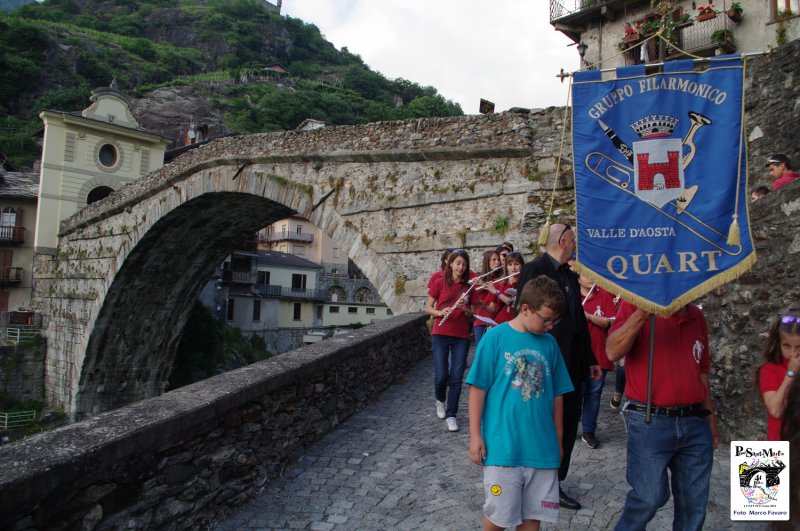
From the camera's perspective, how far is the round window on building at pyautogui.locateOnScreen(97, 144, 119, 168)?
Result: 23.0 meters

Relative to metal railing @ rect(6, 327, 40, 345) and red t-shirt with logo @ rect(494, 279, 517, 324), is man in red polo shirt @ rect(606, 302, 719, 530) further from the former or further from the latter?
metal railing @ rect(6, 327, 40, 345)

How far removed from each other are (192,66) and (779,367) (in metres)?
74.8

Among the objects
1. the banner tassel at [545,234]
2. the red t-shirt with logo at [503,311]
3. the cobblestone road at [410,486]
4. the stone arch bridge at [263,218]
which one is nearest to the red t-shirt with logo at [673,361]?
the banner tassel at [545,234]

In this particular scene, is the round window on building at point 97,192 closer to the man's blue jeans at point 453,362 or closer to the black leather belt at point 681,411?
the man's blue jeans at point 453,362

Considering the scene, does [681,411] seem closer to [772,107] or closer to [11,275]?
[772,107]

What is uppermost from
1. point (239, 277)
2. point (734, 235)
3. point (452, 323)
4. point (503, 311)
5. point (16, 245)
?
point (16, 245)

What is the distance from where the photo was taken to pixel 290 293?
37.0 meters

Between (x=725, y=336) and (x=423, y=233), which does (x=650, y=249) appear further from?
(x=423, y=233)

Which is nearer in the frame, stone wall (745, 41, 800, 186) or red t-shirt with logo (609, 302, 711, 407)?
red t-shirt with logo (609, 302, 711, 407)

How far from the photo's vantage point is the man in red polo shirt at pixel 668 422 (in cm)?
225

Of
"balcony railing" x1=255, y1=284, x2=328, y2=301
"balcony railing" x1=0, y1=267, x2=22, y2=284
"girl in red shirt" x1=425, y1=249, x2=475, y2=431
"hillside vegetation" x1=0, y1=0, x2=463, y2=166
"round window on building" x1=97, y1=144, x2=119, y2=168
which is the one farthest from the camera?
"hillside vegetation" x1=0, y1=0, x2=463, y2=166

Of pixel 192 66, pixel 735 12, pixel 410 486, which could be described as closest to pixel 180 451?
pixel 410 486

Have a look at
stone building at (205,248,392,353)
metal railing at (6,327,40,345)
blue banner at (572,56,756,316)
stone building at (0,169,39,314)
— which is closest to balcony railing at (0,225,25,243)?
stone building at (0,169,39,314)

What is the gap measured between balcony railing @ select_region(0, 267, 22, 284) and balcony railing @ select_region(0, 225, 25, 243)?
1.08 m
